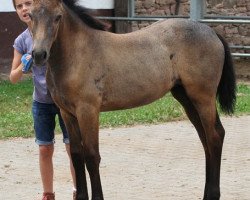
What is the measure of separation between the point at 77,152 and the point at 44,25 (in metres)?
1.07

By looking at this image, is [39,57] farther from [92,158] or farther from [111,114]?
[111,114]

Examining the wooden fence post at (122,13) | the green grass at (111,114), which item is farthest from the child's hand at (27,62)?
the wooden fence post at (122,13)

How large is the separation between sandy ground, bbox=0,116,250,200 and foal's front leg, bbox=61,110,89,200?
0.72 metres

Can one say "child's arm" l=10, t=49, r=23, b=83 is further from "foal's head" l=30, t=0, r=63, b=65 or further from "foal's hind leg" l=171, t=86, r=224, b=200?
"foal's hind leg" l=171, t=86, r=224, b=200

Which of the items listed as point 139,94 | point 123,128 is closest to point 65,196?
point 139,94

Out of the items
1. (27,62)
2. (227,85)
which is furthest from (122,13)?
(27,62)

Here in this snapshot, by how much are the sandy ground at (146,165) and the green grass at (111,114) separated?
30 centimetres

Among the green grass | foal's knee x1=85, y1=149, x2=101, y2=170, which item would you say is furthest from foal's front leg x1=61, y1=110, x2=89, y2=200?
the green grass

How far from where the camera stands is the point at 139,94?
6.35m

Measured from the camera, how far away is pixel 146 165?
334 inches

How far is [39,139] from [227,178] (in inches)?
82.9

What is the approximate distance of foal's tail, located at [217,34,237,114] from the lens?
695 centimetres

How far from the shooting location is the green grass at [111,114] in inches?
414

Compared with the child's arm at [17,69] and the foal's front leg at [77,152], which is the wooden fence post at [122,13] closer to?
the child's arm at [17,69]
